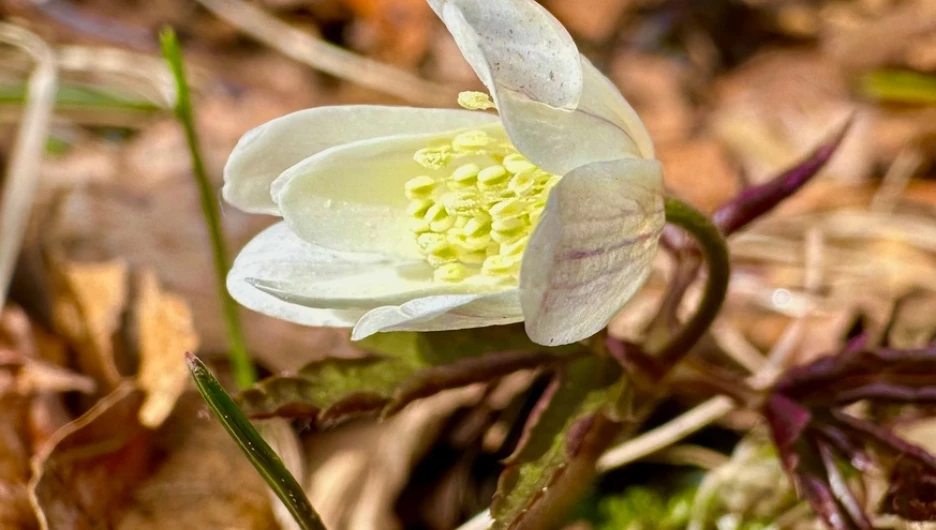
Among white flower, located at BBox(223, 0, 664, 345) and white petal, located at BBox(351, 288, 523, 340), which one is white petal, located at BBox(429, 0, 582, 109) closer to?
white flower, located at BBox(223, 0, 664, 345)

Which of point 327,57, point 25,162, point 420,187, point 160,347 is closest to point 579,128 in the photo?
point 420,187

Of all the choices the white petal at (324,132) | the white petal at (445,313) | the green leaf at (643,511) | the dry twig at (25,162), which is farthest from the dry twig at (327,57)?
the white petal at (445,313)

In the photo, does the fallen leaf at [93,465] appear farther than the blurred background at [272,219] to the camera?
No

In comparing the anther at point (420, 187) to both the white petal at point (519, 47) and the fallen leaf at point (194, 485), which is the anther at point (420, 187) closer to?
the white petal at point (519, 47)

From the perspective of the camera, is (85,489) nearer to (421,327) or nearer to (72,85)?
(421,327)

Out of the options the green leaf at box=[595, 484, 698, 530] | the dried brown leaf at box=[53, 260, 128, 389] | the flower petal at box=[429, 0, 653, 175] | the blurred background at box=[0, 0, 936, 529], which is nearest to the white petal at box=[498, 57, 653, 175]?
the flower petal at box=[429, 0, 653, 175]

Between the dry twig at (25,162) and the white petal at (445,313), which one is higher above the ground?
the dry twig at (25,162)

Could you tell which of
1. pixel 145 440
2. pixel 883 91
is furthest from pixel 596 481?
pixel 883 91
